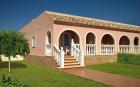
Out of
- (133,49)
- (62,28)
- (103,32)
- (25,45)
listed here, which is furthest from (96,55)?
(25,45)

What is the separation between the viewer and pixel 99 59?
2117cm

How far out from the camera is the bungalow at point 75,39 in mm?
18469

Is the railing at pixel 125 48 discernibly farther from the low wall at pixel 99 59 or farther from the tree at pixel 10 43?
the tree at pixel 10 43

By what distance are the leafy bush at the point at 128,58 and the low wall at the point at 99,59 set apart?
64 centimetres

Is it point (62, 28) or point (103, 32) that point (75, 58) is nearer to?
point (62, 28)

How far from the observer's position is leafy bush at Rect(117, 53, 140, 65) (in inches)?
796

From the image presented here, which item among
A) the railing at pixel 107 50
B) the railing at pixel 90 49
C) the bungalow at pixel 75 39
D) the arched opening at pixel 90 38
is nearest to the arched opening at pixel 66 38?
the bungalow at pixel 75 39

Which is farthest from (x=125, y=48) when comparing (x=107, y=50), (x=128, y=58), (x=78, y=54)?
(x=78, y=54)

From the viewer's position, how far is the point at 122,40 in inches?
1091

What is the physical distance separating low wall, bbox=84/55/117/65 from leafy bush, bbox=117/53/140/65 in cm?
64

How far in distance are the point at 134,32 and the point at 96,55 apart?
776 centimetres

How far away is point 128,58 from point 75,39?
19.3 ft

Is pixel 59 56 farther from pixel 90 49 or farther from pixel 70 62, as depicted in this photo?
pixel 90 49

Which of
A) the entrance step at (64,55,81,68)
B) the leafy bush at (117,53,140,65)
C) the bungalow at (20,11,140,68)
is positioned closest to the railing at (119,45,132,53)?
the bungalow at (20,11,140,68)
